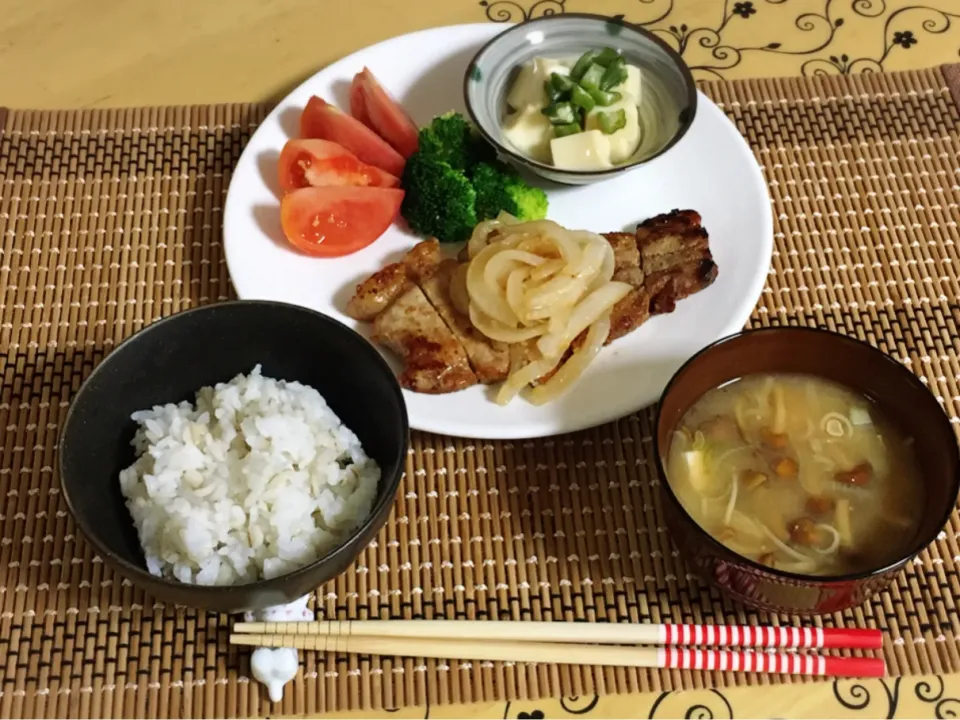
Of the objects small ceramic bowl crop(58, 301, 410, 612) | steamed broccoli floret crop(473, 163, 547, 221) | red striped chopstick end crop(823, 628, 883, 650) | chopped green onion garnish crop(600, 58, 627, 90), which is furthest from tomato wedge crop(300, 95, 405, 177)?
red striped chopstick end crop(823, 628, 883, 650)

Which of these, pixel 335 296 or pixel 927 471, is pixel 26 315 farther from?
pixel 927 471

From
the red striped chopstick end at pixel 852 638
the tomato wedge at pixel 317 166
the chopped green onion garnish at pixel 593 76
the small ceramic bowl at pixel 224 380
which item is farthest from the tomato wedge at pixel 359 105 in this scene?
the red striped chopstick end at pixel 852 638

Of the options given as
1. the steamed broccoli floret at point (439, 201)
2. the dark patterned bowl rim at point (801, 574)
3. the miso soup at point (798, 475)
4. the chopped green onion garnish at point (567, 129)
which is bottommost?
the miso soup at point (798, 475)

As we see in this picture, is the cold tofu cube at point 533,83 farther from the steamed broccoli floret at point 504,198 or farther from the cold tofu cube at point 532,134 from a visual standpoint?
the steamed broccoli floret at point 504,198

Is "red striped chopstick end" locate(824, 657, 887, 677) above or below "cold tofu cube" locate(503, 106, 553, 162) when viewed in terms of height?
below

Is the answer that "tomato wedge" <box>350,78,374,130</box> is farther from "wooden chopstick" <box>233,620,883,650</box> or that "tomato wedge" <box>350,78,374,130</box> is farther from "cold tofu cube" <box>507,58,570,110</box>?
"wooden chopstick" <box>233,620,883,650</box>

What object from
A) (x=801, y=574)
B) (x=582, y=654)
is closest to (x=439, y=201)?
(x=582, y=654)

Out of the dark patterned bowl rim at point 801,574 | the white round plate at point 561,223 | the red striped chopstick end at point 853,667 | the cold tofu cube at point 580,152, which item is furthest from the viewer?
the cold tofu cube at point 580,152

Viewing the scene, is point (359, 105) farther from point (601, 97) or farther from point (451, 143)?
point (601, 97)
